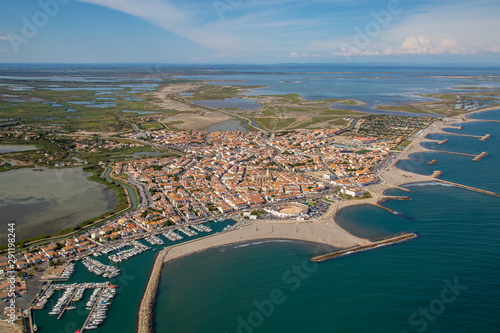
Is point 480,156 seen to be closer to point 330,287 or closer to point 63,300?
point 330,287

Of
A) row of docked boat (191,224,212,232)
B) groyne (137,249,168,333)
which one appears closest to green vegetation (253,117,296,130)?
row of docked boat (191,224,212,232)

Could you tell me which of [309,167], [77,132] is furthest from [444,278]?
[77,132]

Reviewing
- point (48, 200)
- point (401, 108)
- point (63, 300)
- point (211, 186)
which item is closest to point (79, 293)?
point (63, 300)

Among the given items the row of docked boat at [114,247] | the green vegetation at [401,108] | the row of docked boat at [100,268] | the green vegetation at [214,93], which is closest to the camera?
the row of docked boat at [100,268]

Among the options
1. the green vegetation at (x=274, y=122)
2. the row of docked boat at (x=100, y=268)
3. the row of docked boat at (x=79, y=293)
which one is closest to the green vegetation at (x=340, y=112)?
the green vegetation at (x=274, y=122)

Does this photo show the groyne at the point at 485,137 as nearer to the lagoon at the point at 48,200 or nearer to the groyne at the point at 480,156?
the groyne at the point at 480,156

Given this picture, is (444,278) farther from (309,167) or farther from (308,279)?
(309,167)
